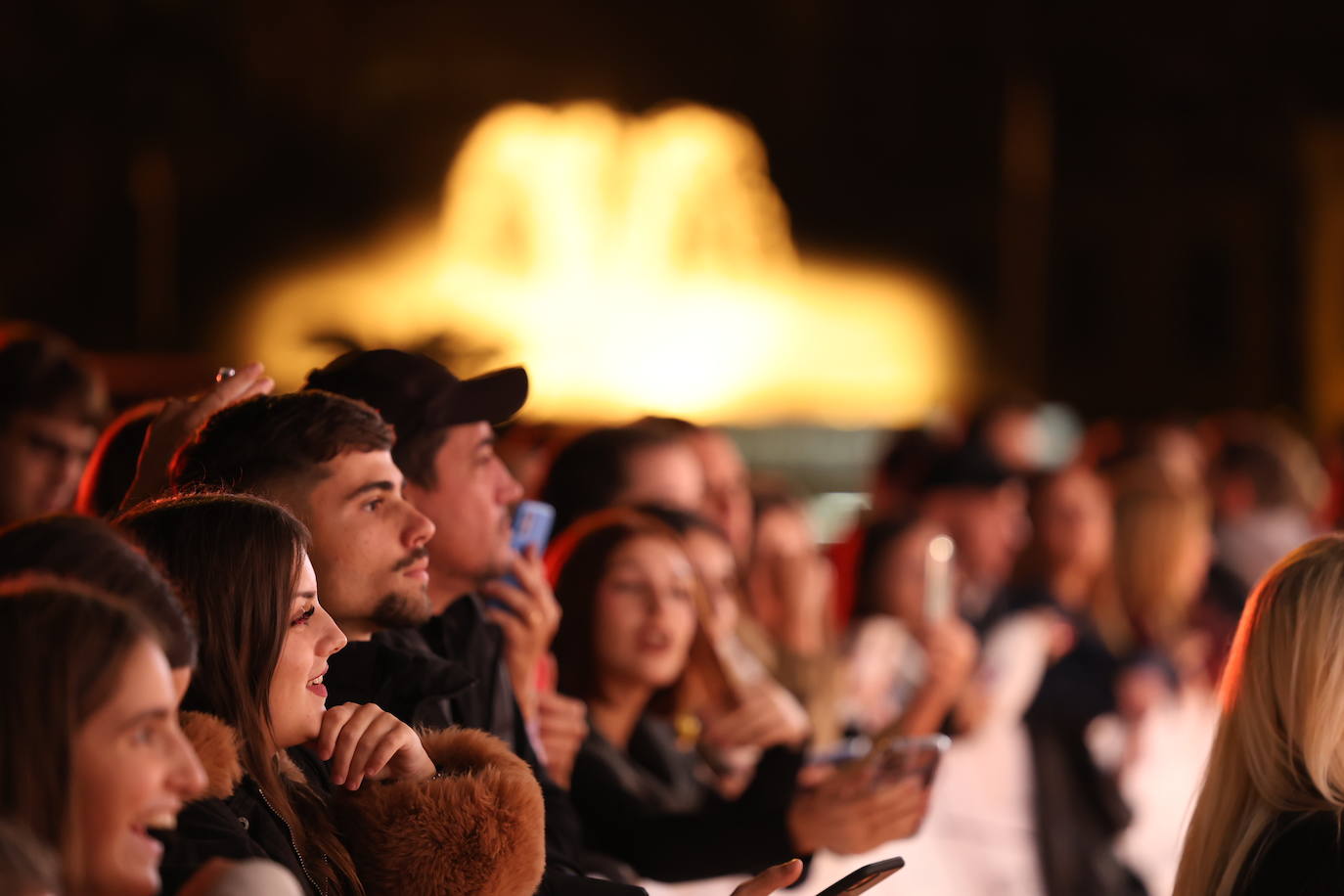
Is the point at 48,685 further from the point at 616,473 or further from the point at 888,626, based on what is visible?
the point at 888,626

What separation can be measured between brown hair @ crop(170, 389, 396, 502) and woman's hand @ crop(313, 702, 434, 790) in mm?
417

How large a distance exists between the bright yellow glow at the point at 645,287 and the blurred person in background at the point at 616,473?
16.0 m

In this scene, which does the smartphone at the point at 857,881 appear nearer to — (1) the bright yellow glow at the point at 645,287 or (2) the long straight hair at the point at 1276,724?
(2) the long straight hair at the point at 1276,724

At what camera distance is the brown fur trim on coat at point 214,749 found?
1.98 m

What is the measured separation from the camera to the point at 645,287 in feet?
74.4

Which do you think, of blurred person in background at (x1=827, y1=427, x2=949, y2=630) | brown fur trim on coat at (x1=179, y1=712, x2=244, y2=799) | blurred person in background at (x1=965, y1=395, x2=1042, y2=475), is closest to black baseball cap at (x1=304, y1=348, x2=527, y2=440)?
brown fur trim on coat at (x1=179, y1=712, x2=244, y2=799)

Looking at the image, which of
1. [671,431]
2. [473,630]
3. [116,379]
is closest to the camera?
[473,630]

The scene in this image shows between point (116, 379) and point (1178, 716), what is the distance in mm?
5823

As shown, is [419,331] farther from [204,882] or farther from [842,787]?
[204,882]

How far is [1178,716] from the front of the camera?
21.6 feet

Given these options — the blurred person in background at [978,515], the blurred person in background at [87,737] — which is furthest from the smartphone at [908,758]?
the blurred person in background at [978,515]

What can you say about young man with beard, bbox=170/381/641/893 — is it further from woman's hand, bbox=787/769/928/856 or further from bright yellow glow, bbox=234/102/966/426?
bright yellow glow, bbox=234/102/966/426

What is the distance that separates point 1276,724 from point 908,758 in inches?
38.3

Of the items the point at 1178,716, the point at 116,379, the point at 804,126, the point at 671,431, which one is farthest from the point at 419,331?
the point at 804,126
